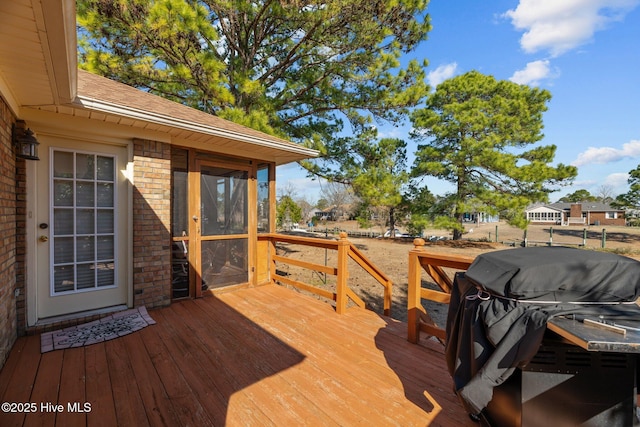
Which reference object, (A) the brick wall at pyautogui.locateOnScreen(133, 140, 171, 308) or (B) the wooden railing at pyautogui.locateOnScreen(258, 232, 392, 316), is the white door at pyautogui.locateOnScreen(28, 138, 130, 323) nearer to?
(A) the brick wall at pyautogui.locateOnScreen(133, 140, 171, 308)

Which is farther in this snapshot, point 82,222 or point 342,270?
point 342,270

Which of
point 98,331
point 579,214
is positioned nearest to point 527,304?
point 98,331

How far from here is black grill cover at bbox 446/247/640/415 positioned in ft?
3.95

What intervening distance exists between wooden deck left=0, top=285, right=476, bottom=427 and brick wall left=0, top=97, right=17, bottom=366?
0.67 ft

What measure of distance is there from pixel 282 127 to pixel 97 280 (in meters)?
5.90

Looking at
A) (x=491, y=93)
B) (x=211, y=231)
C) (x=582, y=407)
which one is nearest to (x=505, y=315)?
(x=582, y=407)

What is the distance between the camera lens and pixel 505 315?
1273mm

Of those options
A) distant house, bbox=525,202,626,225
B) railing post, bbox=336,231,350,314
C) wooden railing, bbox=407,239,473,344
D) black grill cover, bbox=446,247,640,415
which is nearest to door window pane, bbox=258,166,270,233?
railing post, bbox=336,231,350,314

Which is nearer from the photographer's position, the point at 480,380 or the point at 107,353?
the point at 480,380

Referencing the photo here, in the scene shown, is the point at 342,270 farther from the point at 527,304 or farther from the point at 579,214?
the point at 579,214

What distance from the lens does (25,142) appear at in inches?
103

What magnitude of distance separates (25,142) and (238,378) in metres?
2.93

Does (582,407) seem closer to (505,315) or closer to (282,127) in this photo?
(505,315)

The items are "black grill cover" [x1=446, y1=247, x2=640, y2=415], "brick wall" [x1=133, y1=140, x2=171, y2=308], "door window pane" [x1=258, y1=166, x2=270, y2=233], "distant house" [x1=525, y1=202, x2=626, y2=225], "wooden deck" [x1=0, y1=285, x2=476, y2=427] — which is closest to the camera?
"black grill cover" [x1=446, y1=247, x2=640, y2=415]
